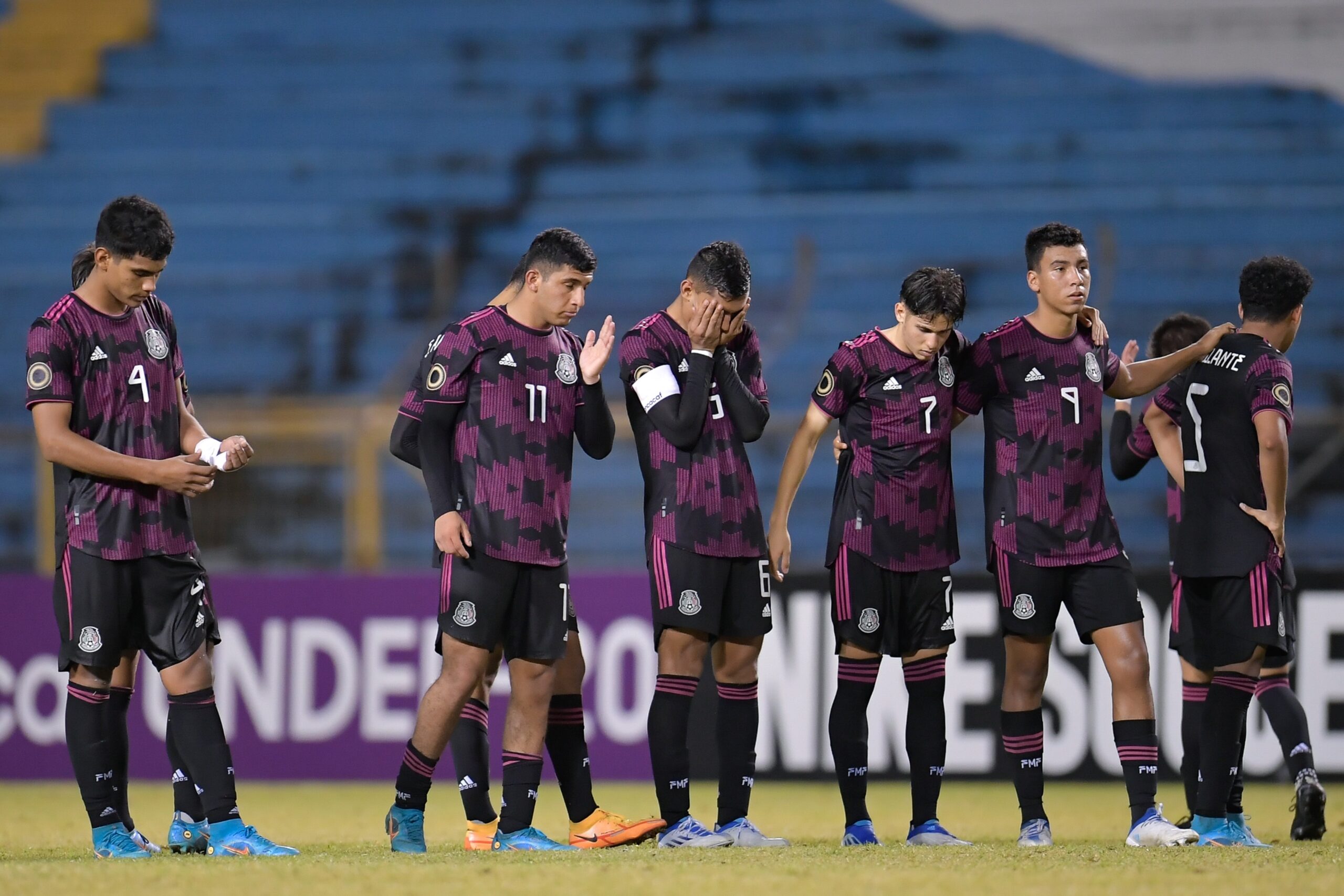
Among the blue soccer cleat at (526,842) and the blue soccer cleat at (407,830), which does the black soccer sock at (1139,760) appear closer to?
the blue soccer cleat at (526,842)

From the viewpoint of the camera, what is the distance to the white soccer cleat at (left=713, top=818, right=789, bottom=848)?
17.8 ft

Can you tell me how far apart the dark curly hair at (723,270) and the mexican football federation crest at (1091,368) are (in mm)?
1224

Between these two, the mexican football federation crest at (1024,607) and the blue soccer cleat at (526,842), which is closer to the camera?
the blue soccer cleat at (526,842)

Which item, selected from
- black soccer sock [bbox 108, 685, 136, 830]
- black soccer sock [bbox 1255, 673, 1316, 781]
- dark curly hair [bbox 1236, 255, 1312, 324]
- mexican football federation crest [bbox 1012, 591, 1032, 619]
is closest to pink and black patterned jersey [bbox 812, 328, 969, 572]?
mexican football federation crest [bbox 1012, 591, 1032, 619]

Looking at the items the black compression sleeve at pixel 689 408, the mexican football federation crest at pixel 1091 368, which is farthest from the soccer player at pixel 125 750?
the mexican football federation crest at pixel 1091 368

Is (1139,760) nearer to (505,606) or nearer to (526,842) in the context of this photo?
(526,842)

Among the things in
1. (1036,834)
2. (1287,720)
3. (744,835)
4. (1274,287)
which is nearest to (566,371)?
(744,835)

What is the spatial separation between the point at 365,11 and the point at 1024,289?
669 centimetres

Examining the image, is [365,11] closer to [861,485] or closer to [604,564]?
[604,564]

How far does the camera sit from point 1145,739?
551cm

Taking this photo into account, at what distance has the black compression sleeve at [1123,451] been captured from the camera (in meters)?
6.38

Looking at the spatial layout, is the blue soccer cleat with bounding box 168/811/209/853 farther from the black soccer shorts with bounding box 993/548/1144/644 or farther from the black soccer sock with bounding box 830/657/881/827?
the black soccer shorts with bounding box 993/548/1144/644

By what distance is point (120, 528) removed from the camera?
5.12 metres

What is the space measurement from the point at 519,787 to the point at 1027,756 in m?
1.70
